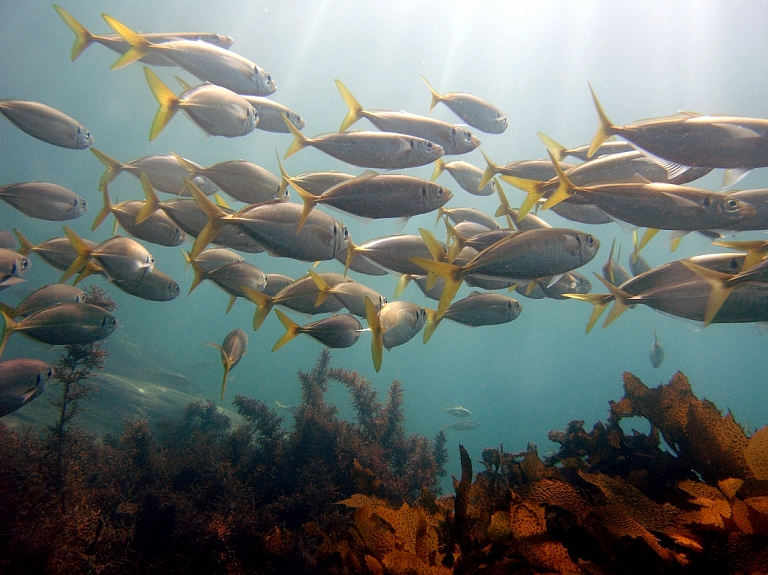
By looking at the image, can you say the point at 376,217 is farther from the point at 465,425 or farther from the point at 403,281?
the point at 465,425

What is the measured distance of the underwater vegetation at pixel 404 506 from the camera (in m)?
1.79

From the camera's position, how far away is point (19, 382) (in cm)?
299

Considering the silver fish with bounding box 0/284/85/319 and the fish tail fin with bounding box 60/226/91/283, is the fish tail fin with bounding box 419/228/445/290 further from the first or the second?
the silver fish with bounding box 0/284/85/319

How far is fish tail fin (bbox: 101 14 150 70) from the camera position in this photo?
324cm

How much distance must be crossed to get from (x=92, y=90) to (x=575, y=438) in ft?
187

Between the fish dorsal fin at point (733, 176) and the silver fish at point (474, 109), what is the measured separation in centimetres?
255

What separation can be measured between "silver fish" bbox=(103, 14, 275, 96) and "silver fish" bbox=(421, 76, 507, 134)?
222 centimetres

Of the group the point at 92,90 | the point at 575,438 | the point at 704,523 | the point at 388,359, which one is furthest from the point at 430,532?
the point at 388,359

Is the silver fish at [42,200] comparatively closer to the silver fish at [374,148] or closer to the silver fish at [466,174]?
the silver fish at [374,148]

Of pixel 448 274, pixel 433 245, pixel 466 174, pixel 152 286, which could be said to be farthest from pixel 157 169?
pixel 466 174

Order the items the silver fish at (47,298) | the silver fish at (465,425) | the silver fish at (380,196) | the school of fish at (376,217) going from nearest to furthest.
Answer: the school of fish at (376,217) → the silver fish at (380,196) → the silver fish at (47,298) → the silver fish at (465,425)

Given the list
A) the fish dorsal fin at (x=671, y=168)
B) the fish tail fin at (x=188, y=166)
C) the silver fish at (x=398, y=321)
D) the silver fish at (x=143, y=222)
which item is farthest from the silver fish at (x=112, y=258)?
the fish dorsal fin at (x=671, y=168)

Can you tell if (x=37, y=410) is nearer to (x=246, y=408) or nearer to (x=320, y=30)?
(x=246, y=408)

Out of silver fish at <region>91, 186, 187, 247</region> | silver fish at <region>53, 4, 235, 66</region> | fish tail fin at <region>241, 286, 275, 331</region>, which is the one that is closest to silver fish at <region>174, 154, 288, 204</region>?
silver fish at <region>91, 186, 187, 247</region>
